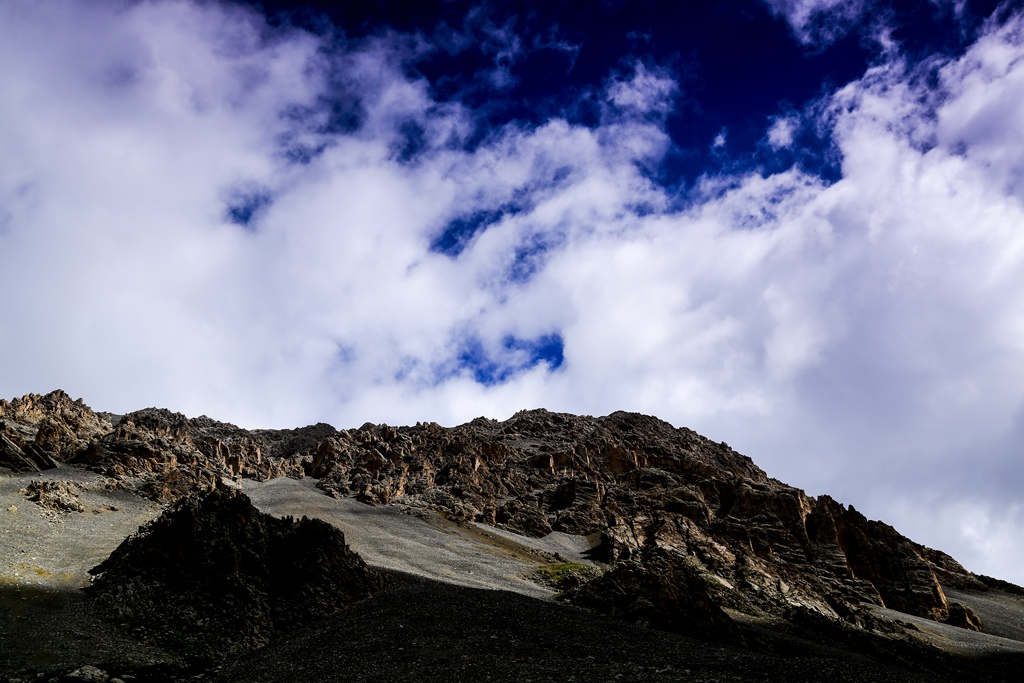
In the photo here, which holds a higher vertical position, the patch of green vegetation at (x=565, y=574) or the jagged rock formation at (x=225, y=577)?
the patch of green vegetation at (x=565, y=574)

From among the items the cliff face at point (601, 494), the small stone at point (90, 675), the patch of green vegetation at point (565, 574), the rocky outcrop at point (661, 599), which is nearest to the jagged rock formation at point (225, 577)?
the small stone at point (90, 675)

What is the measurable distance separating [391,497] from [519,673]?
8869 cm

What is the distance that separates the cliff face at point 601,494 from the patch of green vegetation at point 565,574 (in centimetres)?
638

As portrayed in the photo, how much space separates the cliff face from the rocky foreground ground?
56cm

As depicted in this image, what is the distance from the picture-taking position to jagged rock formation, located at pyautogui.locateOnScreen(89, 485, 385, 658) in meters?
39.3

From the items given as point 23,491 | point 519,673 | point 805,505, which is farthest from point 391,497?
point 519,673

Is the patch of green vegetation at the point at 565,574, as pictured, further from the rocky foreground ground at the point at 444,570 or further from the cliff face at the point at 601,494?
the cliff face at the point at 601,494

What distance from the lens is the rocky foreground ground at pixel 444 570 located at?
113ft

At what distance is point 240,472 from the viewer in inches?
5054

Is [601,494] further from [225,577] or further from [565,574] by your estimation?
[225,577]

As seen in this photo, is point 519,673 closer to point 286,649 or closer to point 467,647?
point 467,647

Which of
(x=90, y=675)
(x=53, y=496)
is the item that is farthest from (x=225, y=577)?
(x=53, y=496)

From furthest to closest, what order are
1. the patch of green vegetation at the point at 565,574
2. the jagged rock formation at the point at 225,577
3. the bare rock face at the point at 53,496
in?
the patch of green vegetation at the point at 565,574
the bare rock face at the point at 53,496
the jagged rock formation at the point at 225,577

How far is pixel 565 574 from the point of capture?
8394cm
